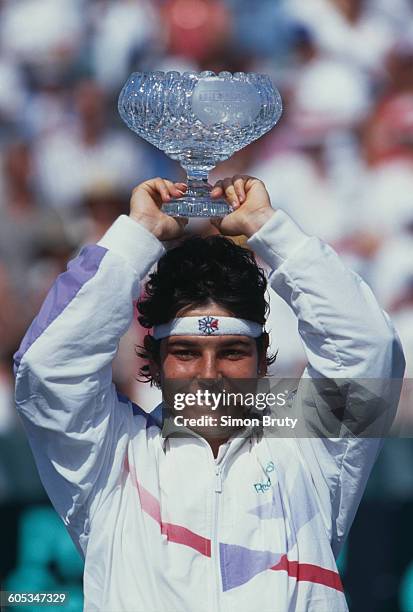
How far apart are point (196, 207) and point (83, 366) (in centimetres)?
42

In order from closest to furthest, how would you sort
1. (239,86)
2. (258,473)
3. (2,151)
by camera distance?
(258,473) → (239,86) → (2,151)

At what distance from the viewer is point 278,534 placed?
2.23 meters

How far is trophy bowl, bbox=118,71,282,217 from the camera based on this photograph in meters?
2.45

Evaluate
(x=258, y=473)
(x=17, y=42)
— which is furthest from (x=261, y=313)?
(x=17, y=42)

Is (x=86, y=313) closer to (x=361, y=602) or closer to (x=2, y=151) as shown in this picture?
(x=361, y=602)

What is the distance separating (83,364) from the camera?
219 cm

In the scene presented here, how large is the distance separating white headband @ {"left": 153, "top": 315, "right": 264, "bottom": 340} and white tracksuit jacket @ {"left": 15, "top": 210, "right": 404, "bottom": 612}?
117mm

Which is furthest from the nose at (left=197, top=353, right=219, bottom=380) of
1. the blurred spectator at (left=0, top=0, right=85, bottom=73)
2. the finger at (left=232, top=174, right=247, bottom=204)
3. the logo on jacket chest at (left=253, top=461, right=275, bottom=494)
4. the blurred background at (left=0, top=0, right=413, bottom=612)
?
the blurred spectator at (left=0, top=0, right=85, bottom=73)

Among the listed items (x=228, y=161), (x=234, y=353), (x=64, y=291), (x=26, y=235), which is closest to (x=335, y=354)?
(x=234, y=353)

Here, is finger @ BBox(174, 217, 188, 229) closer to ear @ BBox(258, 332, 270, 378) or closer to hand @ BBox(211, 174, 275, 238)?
hand @ BBox(211, 174, 275, 238)

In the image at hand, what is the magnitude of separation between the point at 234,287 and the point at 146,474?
0.41m

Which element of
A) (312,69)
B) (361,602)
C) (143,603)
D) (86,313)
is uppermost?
(312,69)

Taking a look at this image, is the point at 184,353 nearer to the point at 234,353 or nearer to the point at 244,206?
the point at 234,353

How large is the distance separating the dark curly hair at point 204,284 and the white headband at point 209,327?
0.02 metres
